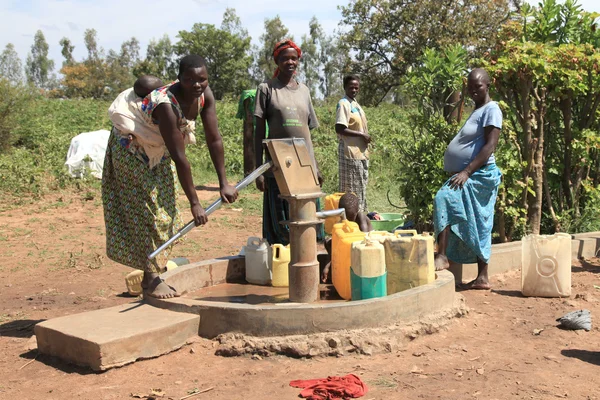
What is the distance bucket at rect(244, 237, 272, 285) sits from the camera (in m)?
4.68

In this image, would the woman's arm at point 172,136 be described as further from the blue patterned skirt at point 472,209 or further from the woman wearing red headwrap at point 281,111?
the blue patterned skirt at point 472,209

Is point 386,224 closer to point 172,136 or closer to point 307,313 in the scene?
point 307,313

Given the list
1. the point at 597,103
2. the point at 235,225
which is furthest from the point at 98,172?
the point at 597,103

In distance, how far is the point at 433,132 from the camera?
6254 millimetres

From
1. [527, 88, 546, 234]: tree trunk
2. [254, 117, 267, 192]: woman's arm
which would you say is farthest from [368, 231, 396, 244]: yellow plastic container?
[527, 88, 546, 234]: tree trunk

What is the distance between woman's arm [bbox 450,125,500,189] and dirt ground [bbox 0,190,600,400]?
0.89m

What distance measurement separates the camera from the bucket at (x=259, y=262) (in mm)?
4680

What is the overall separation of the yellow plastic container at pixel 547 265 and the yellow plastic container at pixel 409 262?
3.36 feet

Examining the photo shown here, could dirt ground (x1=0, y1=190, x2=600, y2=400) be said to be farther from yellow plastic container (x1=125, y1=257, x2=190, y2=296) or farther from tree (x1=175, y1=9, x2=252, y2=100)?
tree (x1=175, y1=9, x2=252, y2=100)

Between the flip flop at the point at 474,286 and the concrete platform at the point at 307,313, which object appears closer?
the concrete platform at the point at 307,313

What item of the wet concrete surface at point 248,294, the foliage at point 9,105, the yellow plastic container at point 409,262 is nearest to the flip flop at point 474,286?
the yellow plastic container at point 409,262

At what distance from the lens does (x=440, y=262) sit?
4.69 meters

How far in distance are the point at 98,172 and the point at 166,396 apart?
9061mm

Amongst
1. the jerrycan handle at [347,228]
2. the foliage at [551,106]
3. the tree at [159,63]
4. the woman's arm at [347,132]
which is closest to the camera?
the jerrycan handle at [347,228]
